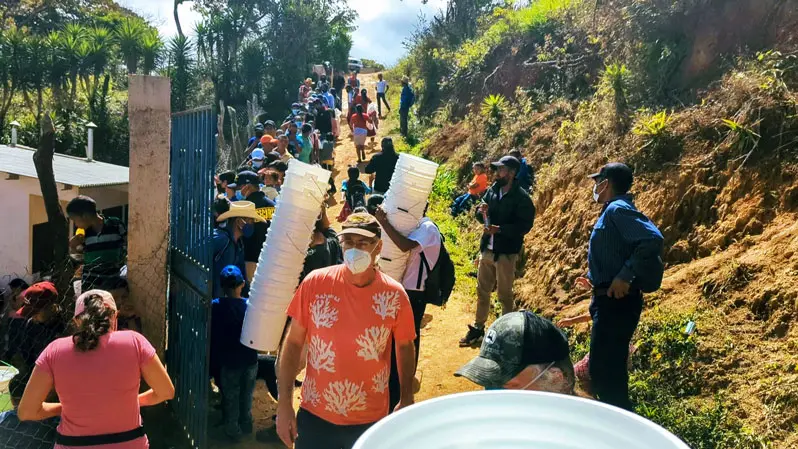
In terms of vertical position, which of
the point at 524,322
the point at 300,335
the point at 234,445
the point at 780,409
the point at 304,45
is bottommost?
the point at 234,445

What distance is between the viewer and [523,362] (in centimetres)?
251

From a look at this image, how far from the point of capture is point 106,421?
10.3 feet

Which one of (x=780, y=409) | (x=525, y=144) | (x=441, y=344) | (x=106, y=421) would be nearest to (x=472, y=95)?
(x=525, y=144)

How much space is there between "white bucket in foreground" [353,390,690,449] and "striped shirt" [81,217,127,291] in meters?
4.42

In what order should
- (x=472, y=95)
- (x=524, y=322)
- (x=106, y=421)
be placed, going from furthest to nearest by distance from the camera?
1. (x=472, y=95)
2. (x=106, y=421)
3. (x=524, y=322)

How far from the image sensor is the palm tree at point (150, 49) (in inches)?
969

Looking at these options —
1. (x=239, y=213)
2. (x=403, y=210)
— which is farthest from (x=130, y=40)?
(x=403, y=210)

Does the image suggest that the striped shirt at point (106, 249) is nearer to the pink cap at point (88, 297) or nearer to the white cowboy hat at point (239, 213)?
the white cowboy hat at point (239, 213)

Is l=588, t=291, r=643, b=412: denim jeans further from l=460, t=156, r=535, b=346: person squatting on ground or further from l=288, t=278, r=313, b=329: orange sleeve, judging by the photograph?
l=460, t=156, r=535, b=346: person squatting on ground

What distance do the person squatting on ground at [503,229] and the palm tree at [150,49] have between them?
2126 centimetres

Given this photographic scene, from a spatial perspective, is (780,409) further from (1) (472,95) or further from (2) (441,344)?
(1) (472,95)

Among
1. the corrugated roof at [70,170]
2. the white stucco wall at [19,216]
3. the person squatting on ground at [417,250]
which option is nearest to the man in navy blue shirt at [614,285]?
the person squatting on ground at [417,250]

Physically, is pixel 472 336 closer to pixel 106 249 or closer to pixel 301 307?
pixel 106 249

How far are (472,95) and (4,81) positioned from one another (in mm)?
16359
